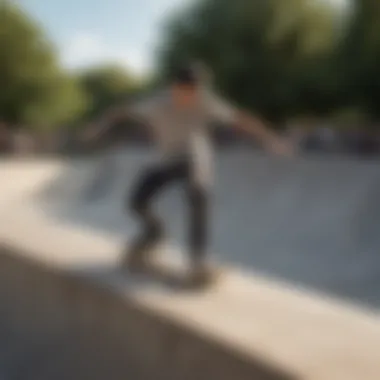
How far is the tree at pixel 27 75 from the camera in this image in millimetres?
44438

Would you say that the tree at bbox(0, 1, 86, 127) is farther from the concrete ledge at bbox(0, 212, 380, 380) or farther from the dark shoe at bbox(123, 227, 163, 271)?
the dark shoe at bbox(123, 227, 163, 271)

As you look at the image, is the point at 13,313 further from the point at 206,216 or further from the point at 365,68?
the point at 365,68

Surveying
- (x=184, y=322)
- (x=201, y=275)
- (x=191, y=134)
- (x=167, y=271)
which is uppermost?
(x=191, y=134)

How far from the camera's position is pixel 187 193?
5.77 metres

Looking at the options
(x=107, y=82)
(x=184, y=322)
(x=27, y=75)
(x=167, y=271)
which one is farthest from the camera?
(x=107, y=82)

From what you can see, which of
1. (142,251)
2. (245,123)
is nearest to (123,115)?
(245,123)

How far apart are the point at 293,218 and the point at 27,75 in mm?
28934

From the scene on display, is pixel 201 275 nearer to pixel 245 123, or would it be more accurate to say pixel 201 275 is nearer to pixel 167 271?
pixel 167 271

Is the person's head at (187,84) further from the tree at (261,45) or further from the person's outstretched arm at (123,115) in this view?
the tree at (261,45)

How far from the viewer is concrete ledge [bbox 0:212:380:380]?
395 centimetres

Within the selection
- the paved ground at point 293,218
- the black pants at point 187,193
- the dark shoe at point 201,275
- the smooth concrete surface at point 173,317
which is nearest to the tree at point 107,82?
the paved ground at point 293,218

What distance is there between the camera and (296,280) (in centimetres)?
1504

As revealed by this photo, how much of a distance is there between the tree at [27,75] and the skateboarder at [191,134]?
40.1 meters

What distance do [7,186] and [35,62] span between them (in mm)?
17183
